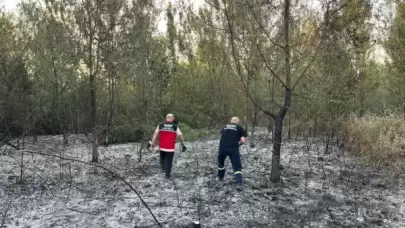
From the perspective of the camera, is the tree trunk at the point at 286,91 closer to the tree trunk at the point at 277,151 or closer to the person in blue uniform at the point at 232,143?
the tree trunk at the point at 277,151

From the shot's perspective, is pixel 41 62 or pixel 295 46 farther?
pixel 41 62

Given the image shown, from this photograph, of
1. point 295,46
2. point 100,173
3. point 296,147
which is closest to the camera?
point 295,46

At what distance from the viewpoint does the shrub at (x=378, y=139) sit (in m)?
9.65

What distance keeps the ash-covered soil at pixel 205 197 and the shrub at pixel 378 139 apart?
0.57m

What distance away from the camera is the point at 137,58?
37.2ft

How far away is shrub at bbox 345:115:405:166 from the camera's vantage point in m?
9.65

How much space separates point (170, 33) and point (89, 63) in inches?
292

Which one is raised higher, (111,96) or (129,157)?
(111,96)

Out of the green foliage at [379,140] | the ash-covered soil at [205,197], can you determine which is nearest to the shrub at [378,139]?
the green foliage at [379,140]

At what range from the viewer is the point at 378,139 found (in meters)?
9.95

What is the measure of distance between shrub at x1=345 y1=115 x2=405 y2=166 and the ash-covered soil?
1.88 feet

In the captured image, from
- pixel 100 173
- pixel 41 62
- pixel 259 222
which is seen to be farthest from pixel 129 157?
pixel 259 222

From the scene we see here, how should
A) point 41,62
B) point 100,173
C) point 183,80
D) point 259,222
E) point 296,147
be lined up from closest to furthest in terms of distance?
point 259,222 < point 100,173 < point 296,147 < point 41,62 < point 183,80

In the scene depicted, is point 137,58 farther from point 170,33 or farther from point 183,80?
point 183,80
